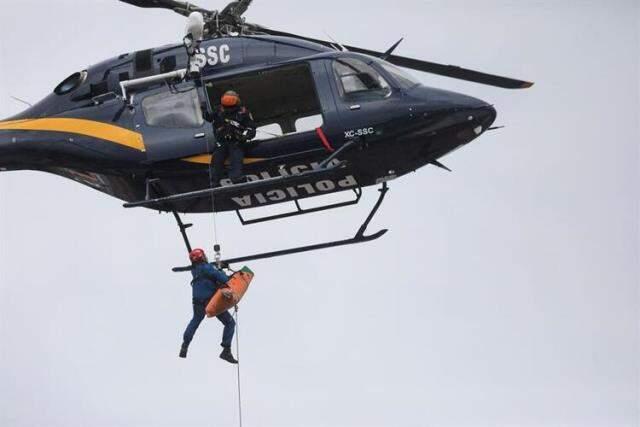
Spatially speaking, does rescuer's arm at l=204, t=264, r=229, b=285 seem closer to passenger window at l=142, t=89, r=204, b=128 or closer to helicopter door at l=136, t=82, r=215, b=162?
helicopter door at l=136, t=82, r=215, b=162

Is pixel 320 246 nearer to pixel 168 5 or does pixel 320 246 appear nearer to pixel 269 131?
pixel 269 131

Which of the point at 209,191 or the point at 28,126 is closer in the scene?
the point at 209,191

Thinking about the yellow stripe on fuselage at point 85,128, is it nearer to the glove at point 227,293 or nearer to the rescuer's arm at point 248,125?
the rescuer's arm at point 248,125

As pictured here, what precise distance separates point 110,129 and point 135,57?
95cm

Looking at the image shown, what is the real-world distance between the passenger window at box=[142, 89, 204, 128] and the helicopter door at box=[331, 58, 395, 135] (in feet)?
5.72

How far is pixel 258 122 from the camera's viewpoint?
Result: 60.6ft

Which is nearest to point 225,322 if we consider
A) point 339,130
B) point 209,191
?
point 209,191

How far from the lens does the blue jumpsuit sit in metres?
17.5

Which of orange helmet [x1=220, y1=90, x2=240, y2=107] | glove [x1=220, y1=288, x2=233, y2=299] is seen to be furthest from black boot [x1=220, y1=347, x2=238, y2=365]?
orange helmet [x1=220, y1=90, x2=240, y2=107]

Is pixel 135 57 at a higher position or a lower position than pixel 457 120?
higher

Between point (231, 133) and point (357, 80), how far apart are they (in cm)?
164

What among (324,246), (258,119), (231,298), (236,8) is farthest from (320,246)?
(236,8)

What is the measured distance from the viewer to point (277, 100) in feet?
60.5

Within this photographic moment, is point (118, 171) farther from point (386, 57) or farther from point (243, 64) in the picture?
point (386, 57)
